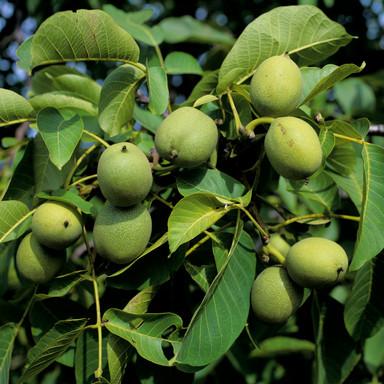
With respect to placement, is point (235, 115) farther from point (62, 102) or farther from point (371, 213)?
point (62, 102)

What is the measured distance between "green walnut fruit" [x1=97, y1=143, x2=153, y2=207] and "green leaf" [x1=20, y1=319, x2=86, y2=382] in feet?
0.89

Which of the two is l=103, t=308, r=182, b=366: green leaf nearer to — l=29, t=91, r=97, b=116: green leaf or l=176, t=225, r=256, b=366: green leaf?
l=176, t=225, r=256, b=366: green leaf

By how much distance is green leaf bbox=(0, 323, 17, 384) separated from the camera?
122cm

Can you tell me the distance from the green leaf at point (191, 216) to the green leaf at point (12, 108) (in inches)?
17.5

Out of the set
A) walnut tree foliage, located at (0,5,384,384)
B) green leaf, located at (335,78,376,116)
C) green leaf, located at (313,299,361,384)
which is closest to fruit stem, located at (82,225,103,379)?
walnut tree foliage, located at (0,5,384,384)

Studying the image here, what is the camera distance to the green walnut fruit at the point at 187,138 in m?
1.10

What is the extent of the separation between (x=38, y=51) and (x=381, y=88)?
2075 millimetres

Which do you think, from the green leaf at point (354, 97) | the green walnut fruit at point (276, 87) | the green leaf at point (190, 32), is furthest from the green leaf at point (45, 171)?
the green leaf at point (354, 97)

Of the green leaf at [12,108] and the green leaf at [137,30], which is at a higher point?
the green leaf at [12,108]

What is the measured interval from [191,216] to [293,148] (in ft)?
0.78

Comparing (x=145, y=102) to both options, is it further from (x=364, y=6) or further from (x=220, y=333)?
(x=364, y=6)

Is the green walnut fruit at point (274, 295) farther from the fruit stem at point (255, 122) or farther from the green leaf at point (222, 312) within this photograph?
the fruit stem at point (255, 122)

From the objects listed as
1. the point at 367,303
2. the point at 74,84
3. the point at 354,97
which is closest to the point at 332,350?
the point at 367,303

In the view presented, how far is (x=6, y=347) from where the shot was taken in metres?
1.28
